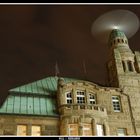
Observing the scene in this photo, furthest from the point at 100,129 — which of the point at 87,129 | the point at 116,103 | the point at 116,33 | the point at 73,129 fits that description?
the point at 116,33

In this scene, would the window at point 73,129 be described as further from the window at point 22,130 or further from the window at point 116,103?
the window at point 116,103

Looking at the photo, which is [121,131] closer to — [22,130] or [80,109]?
[80,109]

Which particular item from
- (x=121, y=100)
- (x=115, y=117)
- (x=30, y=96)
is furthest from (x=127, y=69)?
(x=30, y=96)

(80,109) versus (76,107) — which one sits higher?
(76,107)

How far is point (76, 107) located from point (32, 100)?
5.13 metres

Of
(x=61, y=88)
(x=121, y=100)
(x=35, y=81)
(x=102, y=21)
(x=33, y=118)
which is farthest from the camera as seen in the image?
(x=102, y=21)

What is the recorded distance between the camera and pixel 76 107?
2708 centimetres

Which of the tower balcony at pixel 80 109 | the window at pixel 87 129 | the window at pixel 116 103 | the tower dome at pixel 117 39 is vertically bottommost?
the window at pixel 87 129

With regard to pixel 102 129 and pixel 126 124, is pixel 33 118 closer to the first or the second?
pixel 102 129

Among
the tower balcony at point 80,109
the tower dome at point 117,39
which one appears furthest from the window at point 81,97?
the tower dome at point 117,39

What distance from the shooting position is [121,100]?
30.6 metres

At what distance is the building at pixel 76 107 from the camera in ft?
85.9

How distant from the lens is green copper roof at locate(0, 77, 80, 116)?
2722 centimetres

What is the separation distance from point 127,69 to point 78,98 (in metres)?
8.73
